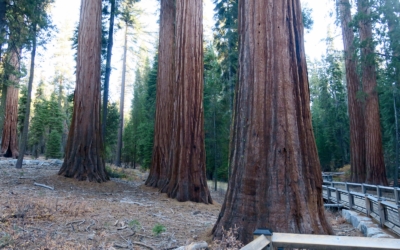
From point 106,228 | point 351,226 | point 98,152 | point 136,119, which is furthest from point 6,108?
point 351,226

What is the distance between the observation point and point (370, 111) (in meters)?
18.2

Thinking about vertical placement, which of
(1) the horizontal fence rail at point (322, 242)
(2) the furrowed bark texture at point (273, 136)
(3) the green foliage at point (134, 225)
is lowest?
(3) the green foliage at point (134, 225)

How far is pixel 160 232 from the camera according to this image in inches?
226

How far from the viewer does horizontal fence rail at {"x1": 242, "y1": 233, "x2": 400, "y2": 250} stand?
98.8 inches

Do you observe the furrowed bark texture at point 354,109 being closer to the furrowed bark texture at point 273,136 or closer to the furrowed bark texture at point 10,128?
the furrowed bark texture at point 273,136

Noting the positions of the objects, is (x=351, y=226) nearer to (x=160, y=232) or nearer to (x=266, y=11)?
(x=160, y=232)

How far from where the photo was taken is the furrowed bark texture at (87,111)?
12.2 m

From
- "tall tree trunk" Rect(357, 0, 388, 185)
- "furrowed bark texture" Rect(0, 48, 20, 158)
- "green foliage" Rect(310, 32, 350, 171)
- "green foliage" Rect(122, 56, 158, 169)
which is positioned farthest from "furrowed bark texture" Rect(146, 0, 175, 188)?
"green foliage" Rect(310, 32, 350, 171)

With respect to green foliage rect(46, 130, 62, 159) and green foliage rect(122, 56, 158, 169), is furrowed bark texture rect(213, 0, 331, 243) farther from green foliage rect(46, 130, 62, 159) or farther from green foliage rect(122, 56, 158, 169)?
green foliage rect(46, 130, 62, 159)

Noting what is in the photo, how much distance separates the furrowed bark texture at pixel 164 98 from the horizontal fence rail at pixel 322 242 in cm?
1135

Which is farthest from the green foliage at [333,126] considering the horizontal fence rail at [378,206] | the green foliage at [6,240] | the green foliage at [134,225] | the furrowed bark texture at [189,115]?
the green foliage at [6,240]

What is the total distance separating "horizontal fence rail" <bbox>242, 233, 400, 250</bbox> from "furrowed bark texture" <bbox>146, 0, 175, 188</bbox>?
11.3 m

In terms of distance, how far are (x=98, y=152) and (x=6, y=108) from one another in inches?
618

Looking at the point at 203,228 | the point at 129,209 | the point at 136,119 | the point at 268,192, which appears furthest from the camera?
the point at 136,119
